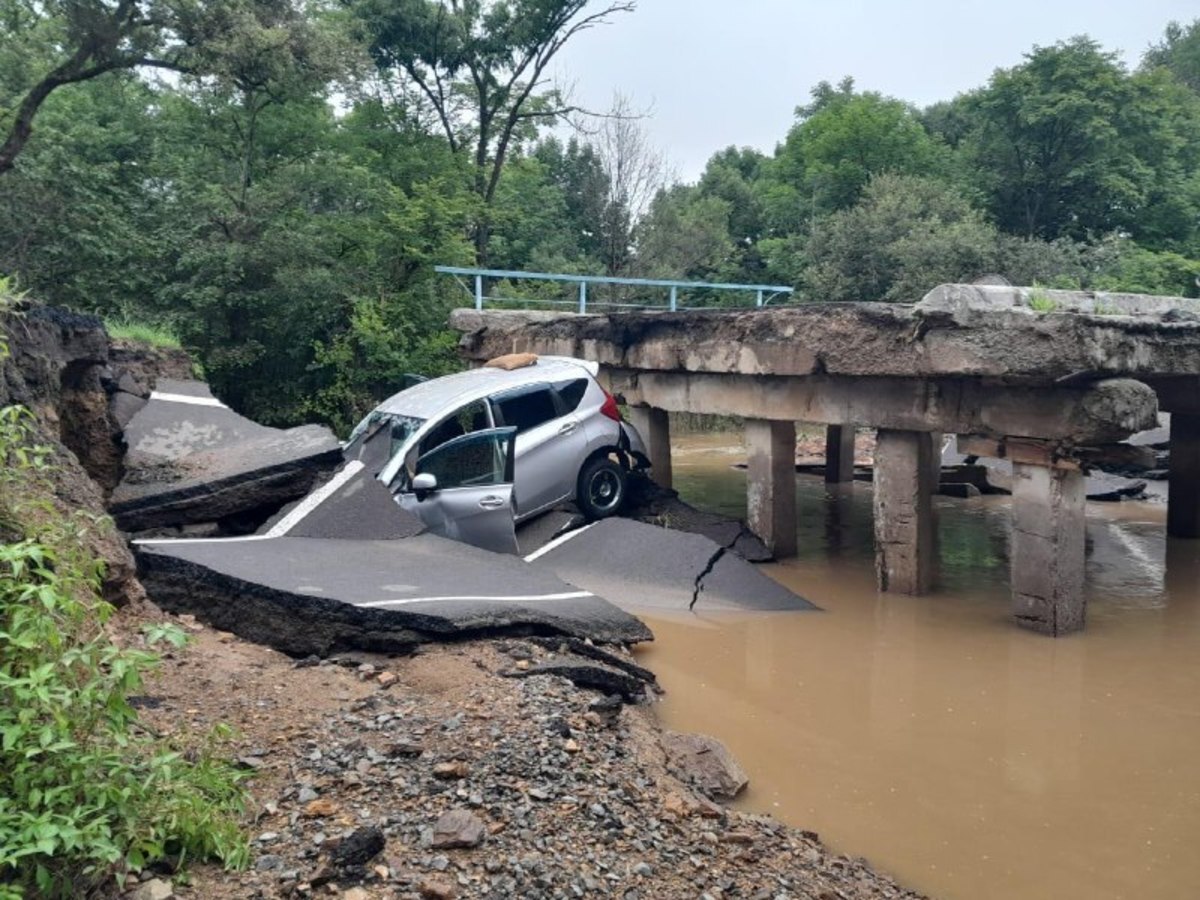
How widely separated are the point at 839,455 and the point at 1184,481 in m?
5.21

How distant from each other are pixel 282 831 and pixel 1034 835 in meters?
3.46

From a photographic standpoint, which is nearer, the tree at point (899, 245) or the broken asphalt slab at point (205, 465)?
the broken asphalt slab at point (205, 465)

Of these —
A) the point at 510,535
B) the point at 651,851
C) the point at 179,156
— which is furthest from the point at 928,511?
the point at 179,156

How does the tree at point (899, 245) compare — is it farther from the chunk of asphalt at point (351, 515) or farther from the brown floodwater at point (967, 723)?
the chunk of asphalt at point (351, 515)

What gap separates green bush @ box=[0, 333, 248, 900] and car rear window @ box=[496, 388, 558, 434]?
6370mm

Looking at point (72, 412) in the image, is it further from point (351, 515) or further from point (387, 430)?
point (387, 430)

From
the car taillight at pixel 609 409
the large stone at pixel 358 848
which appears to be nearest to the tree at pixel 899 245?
the car taillight at pixel 609 409

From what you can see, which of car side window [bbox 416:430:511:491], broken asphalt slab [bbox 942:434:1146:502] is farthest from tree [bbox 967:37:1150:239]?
car side window [bbox 416:430:511:491]

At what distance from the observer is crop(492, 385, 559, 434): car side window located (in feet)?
32.0

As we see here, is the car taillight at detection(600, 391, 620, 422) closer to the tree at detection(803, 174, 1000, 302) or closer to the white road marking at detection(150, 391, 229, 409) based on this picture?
the white road marking at detection(150, 391, 229, 409)

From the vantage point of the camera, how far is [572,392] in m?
10.2

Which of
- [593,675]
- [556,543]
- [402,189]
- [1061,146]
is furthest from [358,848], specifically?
[1061,146]

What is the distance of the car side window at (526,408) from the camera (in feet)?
32.0

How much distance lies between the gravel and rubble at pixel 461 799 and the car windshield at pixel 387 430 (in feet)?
13.6
